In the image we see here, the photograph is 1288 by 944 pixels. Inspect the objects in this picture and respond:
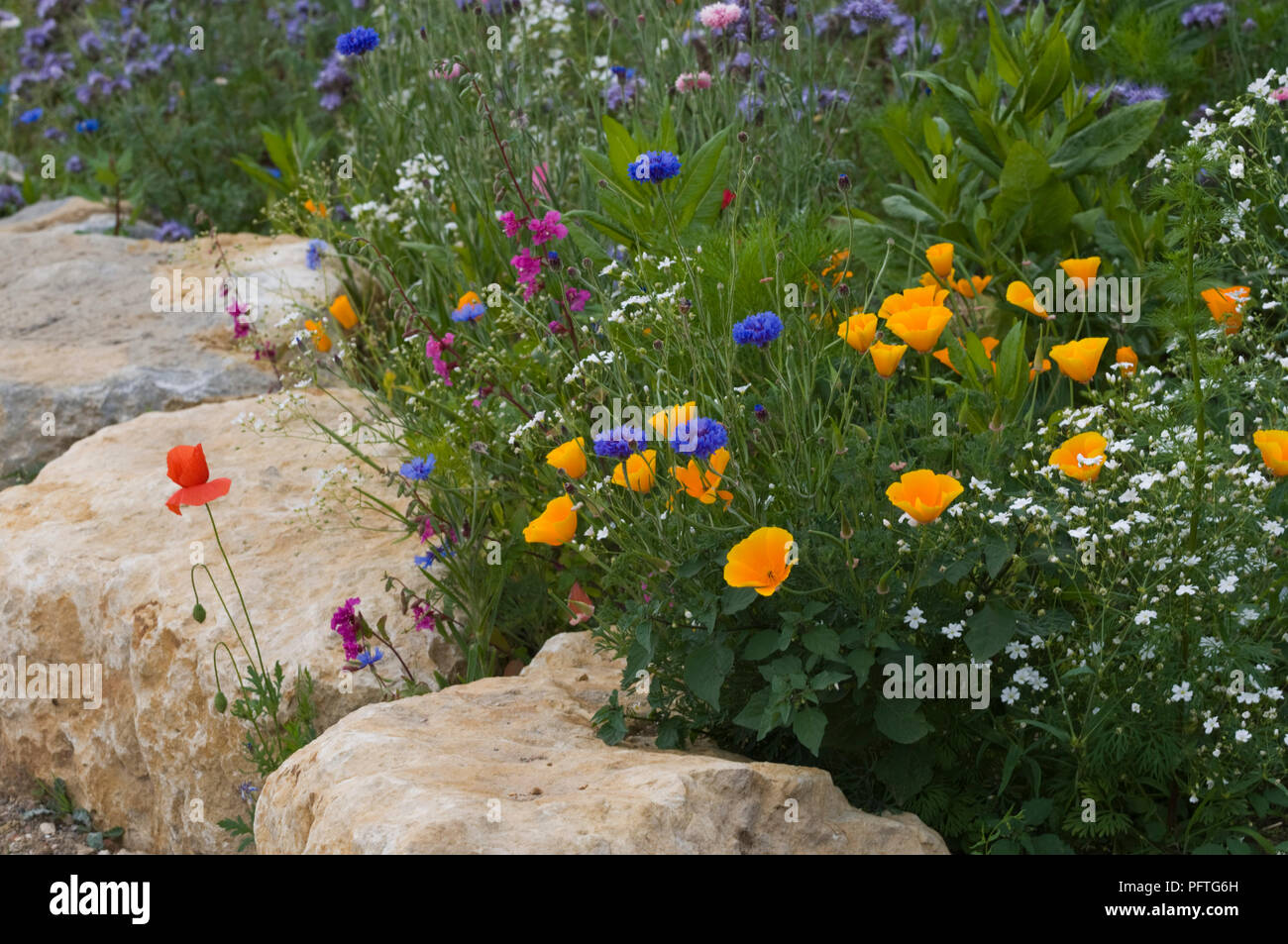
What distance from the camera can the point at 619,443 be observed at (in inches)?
98.0

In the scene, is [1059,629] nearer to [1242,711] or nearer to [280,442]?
[1242,711]

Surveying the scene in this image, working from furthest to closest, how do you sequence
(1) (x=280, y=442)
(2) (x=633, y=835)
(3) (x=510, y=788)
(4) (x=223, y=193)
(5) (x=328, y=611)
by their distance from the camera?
(4) (x=223, y=193) < (1) (x=280, y=442) < (5) (x=328, y=611) < (3) (x=510, y=788) < (2) (x=633, y=835)

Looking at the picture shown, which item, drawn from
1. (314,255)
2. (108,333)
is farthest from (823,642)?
(108,333)

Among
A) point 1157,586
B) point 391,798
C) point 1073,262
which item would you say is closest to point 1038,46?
point 1073,262

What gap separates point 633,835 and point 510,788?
32 centimetres

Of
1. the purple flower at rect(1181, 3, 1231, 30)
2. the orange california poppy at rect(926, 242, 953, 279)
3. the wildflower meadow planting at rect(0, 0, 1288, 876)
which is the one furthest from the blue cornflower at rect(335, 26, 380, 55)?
the purple flower at rect(1181, 3, 1231, 30)

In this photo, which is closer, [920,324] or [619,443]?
[619,443]

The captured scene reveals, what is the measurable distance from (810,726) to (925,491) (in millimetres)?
474

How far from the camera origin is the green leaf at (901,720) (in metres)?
2.41

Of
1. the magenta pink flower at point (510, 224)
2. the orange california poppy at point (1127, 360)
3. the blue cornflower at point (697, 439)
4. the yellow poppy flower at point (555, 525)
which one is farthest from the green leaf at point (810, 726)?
the magenta pink flower at point (510, 224)

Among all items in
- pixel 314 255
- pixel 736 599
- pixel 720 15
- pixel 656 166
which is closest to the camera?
pixel 736 599

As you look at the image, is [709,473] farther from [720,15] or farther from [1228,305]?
[720,15]

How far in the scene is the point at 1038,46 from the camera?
12.9 feet

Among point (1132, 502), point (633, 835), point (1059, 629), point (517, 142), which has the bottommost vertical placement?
point (633, 835)
